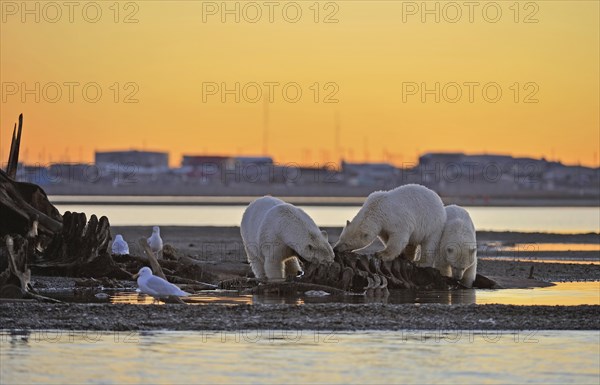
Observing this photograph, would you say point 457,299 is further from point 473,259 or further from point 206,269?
point 206,269

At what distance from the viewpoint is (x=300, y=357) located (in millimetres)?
17344

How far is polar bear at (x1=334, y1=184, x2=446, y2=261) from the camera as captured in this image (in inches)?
1091

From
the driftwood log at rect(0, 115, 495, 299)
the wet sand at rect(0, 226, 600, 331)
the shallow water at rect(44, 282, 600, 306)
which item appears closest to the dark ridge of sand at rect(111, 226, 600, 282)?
the driftwood log at rect(0, 115, 495, 299)

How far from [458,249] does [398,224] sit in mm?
1501

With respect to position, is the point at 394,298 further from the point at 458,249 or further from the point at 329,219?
the point at 329,219

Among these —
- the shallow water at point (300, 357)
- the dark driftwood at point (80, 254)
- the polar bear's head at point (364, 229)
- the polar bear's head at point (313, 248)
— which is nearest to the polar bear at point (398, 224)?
the polar bear's head at point (364, 229)

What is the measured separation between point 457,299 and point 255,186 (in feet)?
480

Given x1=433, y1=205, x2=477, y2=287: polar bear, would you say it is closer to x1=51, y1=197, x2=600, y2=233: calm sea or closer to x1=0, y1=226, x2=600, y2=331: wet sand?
x1=0, y1=226, x2=600, y2=331: wet sand

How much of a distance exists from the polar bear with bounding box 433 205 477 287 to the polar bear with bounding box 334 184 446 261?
0.83 feet

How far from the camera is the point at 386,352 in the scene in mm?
17734

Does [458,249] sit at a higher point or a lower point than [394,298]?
higher

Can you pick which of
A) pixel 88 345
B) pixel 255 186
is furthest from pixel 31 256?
pixel 255 186

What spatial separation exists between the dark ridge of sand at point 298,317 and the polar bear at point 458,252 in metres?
4.36

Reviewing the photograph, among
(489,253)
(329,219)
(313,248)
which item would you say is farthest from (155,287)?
(329,219)
